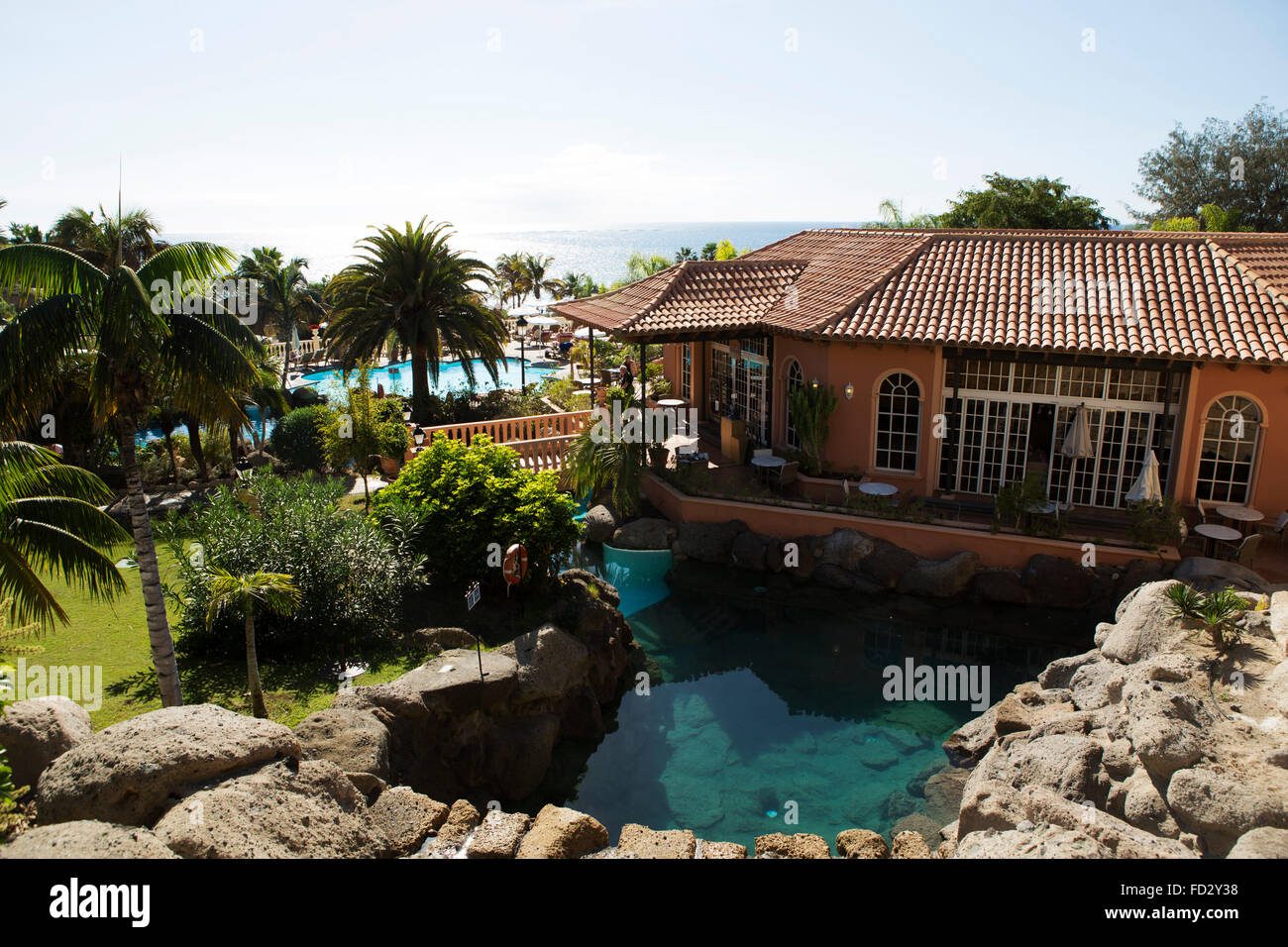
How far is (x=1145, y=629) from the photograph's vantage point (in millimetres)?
12773

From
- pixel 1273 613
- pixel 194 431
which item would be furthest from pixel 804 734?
pixel 194 431

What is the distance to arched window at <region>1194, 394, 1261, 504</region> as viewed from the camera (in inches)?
663

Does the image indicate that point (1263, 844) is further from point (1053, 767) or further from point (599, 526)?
point (599, 526)

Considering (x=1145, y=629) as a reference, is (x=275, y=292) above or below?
above

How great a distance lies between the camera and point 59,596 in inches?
545

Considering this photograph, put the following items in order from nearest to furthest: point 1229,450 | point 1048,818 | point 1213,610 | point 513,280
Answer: point 1048,818
point 1213,610
point 1229,450
point 513,280

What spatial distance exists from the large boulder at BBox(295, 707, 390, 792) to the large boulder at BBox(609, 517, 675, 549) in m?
9.85

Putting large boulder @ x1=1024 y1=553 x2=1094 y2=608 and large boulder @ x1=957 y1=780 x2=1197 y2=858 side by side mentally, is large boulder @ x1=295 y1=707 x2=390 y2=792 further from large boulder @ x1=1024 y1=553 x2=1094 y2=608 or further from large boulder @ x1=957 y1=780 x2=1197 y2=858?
large boulder @ x1=1024 y1=553 x2=1094 y2=608

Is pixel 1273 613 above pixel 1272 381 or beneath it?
beneath

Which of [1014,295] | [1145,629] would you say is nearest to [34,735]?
[1145,629]

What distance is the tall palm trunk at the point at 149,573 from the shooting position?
30.3 feet

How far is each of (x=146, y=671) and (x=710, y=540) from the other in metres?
11.2

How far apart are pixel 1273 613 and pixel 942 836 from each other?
245 inches
